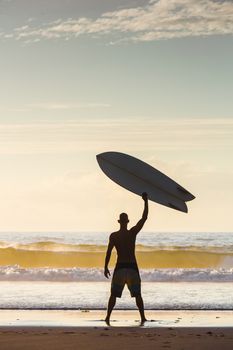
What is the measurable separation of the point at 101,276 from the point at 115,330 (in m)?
13.1

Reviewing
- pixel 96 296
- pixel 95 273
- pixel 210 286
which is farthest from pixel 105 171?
pixel 95 273

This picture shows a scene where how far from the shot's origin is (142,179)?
13992mm

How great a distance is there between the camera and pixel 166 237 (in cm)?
5262

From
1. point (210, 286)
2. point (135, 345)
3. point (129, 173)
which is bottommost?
point (135, 345)

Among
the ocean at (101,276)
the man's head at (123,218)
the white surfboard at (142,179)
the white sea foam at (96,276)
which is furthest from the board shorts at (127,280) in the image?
the white sea foam at (96,276)

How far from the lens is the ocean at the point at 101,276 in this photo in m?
15.5

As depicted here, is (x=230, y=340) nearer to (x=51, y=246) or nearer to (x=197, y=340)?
(x=197, y=340)

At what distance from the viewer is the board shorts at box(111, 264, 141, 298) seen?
11664mm

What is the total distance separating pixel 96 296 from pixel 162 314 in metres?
3.97

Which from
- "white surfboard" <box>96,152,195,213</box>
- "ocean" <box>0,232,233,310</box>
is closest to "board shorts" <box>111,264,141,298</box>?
"white surfboard" <box>96,152,195,213</box>

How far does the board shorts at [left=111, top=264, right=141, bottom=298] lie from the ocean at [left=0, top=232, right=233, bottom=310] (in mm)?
2942

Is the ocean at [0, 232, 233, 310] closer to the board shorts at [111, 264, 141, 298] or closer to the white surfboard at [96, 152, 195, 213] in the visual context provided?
the white surfboard at [96, 152, 195, 213]

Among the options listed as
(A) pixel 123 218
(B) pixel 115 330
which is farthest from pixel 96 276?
(B) pixel 115 330

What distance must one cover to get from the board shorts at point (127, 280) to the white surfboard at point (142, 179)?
7.23 feet
